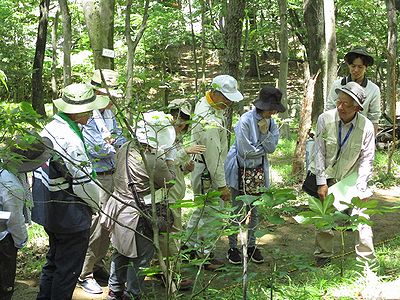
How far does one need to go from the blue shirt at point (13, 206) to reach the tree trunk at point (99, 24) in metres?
3.13

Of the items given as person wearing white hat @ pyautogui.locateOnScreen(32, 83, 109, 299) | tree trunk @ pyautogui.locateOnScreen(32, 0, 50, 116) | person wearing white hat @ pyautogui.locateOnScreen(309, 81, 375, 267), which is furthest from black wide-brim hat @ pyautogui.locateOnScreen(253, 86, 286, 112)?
tree trunk @ pyautogui.locateOnScreen(32, 0, 50, 116)

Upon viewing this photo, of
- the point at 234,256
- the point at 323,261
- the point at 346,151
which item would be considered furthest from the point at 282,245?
the point at 346,151

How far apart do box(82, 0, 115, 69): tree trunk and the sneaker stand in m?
2.82

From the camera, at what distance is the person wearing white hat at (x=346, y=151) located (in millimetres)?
4566

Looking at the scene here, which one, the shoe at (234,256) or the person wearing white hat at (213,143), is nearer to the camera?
the person wearing white hat at (213,143)

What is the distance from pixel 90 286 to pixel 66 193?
4.45 ft

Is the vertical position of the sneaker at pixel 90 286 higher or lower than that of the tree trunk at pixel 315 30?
lower

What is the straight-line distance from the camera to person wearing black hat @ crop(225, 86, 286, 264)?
16.4 ft

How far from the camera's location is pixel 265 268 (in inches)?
213

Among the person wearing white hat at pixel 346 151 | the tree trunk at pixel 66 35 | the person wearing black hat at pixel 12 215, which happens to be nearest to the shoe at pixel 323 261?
the person wearing white hat at pixel 346 151

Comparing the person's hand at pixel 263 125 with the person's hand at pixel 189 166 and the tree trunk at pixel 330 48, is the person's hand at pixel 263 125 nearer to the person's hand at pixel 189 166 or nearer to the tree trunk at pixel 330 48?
the person's hand at pixel 189 166

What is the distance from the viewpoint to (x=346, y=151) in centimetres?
466

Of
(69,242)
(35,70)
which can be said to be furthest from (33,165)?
(35,70)

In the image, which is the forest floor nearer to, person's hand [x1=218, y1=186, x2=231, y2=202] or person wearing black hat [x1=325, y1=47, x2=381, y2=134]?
person's hand [x1=218, y1=186, x2=231, y2=202]
